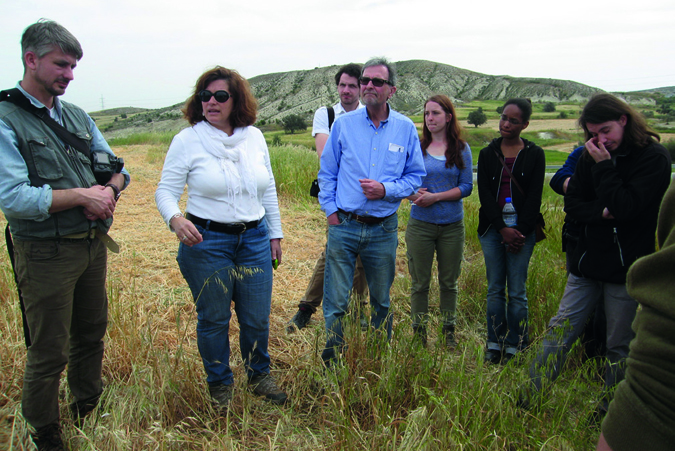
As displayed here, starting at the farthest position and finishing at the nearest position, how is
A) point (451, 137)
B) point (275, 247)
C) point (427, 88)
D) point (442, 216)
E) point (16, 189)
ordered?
point (427, 88) → point (451, 137) → point (442, 216) → point (275, 247) → point (16, 189)

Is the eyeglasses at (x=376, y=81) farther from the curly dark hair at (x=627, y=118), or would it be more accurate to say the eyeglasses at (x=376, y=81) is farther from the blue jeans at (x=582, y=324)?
the blue jeans at (x=582, y=324)

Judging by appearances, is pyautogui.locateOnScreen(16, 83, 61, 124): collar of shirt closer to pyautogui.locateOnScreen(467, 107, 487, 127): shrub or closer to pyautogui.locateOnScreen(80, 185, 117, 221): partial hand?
pyautogui.locateOnScreen(80, 185, 117, 221): partial hand

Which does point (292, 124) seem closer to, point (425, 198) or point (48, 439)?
point (425, 198)

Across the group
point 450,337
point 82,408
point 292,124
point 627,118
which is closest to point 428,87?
point 292,124

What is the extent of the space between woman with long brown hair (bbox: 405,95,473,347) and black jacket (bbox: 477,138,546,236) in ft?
0.61

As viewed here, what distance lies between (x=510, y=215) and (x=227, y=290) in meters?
2.30

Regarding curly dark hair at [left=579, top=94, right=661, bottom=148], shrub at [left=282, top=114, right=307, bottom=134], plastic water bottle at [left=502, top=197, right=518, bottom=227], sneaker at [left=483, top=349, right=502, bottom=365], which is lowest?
sneaker at [left=483, top=349, right=502, bottom=365]

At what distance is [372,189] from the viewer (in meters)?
2.93

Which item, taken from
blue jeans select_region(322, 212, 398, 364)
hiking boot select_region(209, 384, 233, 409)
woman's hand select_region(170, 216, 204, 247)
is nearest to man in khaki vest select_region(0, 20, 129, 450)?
woman's hand select_region(170, 216, 204, 247)

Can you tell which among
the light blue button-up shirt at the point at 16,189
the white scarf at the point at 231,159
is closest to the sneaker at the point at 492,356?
the white scarf at the point at 231,159

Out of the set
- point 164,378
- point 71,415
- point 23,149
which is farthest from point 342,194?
point 71,415

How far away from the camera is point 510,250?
3.51m

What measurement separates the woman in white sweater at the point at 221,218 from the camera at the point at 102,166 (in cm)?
32

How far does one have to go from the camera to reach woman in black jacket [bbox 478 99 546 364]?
137 inches
